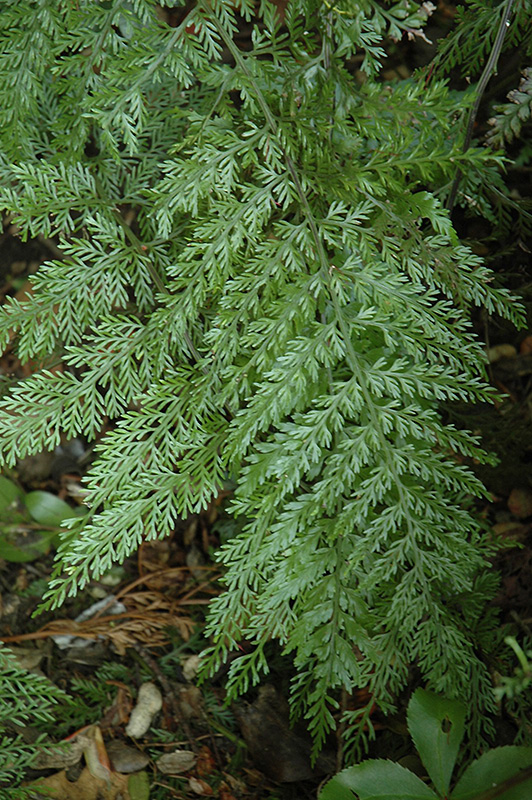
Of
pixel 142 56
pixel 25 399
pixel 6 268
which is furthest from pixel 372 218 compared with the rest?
pixel 6 268

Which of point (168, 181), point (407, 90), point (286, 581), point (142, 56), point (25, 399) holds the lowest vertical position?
point (25, 399)

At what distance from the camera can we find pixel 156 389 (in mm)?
1336

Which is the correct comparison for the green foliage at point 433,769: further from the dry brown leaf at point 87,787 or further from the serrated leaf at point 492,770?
the dry brown leaf at point 87,787

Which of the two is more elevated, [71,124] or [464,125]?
[464,125]

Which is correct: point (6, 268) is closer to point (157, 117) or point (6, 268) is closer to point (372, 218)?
point (157, 117)

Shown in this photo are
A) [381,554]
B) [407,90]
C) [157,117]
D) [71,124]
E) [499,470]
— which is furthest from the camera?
[499,470]

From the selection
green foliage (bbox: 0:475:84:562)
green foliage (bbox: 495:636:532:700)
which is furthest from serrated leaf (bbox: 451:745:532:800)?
green foliage (bbox: 0:475:84:562)

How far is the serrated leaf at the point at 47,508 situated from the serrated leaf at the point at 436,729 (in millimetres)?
1231

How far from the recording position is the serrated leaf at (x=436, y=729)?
1268 mm

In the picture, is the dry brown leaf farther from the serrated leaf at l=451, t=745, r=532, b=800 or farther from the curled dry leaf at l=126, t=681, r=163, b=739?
the serrated leaf at l=451, t=745, r=532, b=800

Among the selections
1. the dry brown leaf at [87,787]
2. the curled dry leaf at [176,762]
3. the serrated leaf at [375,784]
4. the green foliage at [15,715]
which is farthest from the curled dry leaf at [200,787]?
the serrated leaf at [375,784]

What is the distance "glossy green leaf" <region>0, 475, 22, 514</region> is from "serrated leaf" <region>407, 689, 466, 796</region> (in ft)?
4.55

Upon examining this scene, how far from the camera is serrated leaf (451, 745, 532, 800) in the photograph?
1.20m

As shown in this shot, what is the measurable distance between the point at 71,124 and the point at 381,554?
1.17 meters
